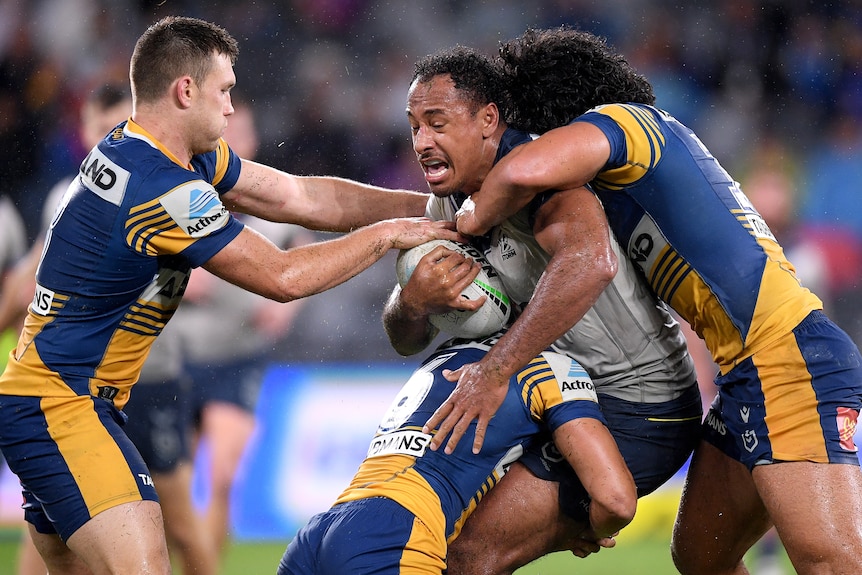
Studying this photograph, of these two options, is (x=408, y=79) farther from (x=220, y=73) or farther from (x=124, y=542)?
(x=124, y=542)

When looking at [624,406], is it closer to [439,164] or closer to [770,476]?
[770,476]

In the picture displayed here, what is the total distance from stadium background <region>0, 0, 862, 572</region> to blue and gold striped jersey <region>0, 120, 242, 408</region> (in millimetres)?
3452

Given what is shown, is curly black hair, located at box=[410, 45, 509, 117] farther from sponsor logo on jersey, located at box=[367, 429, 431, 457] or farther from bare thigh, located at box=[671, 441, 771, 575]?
bare thigh, located at box=[671, 441, 771, 575]

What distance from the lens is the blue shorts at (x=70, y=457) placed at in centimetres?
314

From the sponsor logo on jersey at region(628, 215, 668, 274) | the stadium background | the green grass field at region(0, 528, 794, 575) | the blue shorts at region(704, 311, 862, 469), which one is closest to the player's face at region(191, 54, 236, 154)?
the sponsor logo on jersey at region(628, 215, 668, 274)

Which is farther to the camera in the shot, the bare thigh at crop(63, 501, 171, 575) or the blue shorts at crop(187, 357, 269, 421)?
the blue shorts at crop(187, 357, 269, 421)

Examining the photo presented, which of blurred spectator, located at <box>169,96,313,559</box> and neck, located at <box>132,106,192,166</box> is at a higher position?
neck, located at <box>132,106,192,166</box>

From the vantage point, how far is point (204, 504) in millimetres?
6117

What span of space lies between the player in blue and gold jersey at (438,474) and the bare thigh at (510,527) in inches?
4.5

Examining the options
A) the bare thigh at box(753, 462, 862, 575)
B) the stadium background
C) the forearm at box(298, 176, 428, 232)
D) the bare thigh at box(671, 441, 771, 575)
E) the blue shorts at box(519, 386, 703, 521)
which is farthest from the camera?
the stadium background

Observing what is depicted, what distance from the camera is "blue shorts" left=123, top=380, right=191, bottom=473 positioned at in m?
5.27

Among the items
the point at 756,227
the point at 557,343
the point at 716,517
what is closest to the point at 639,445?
the point at 716,517

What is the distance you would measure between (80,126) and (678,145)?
554cm

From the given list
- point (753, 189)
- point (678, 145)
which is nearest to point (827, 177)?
point (753, 189)
